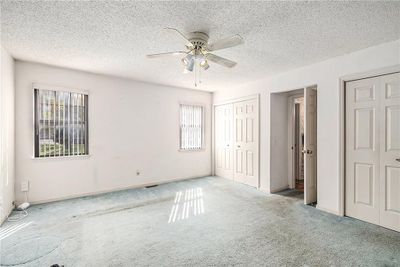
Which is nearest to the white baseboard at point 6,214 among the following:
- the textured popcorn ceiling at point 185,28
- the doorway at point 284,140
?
the textured popcorn ceiling at point 185,28

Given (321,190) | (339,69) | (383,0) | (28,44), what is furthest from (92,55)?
(321,190)

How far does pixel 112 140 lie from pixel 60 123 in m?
0.98

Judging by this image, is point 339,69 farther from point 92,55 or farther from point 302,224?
point 92,55

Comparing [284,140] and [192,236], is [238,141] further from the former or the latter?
[192,236]

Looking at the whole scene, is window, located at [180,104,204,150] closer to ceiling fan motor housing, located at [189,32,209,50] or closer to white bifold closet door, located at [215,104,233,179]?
white bifold closet door, located at [215,104,233,179]

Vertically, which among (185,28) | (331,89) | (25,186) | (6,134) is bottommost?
(25,186)

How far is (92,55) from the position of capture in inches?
124

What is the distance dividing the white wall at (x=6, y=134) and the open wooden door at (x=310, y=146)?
4.66 meters

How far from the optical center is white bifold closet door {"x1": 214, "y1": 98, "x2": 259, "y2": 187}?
4.71 m

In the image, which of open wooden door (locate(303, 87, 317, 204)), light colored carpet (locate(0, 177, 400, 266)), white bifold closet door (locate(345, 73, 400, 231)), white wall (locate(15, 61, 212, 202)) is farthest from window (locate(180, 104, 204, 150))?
white bifold closet door (locate(345, 73, 400, 231))

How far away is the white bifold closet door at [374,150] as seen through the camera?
264cm

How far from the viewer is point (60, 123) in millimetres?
3840

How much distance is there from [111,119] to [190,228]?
287 centimetres

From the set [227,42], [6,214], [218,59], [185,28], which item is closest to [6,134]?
[6,214]
